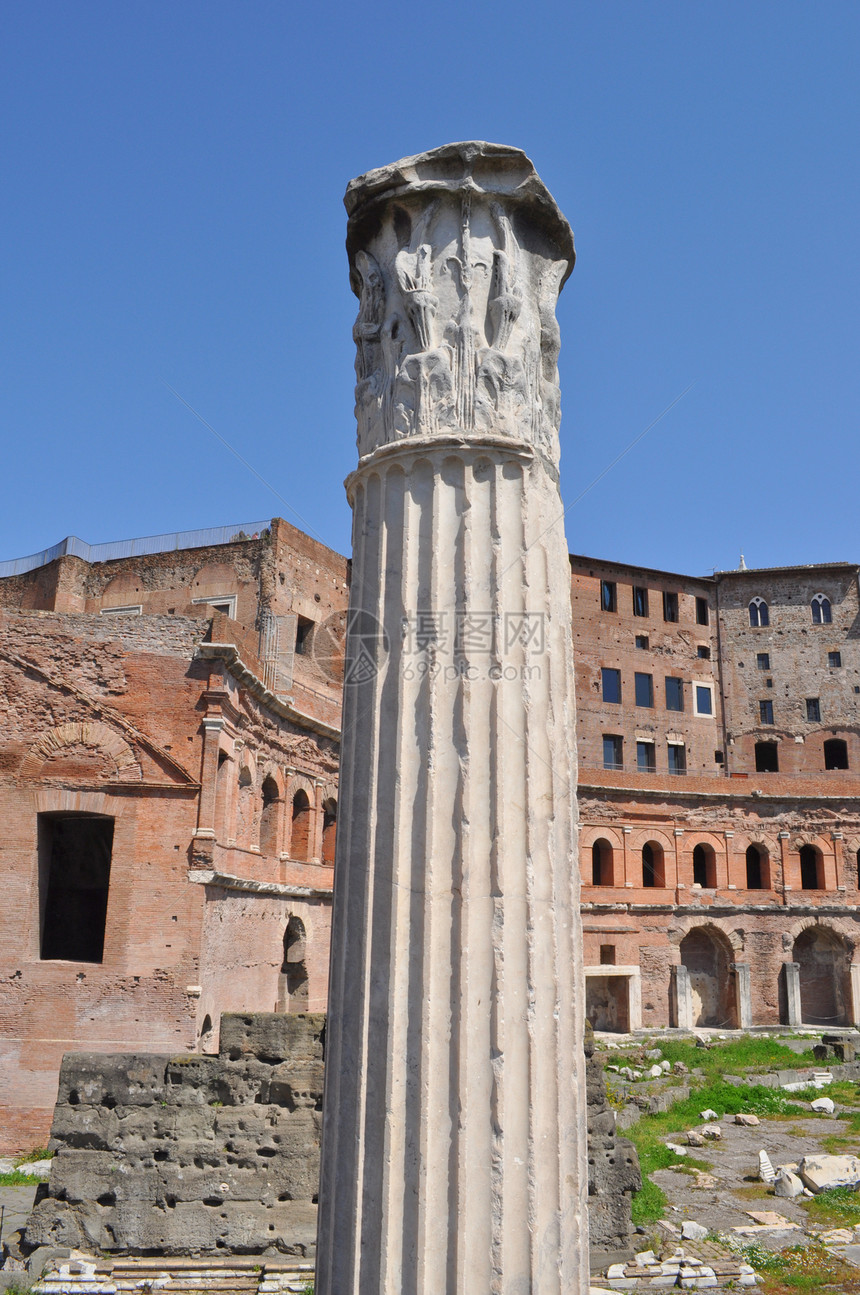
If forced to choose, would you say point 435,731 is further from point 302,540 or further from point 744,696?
point 744,696

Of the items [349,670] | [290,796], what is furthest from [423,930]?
[290,796]

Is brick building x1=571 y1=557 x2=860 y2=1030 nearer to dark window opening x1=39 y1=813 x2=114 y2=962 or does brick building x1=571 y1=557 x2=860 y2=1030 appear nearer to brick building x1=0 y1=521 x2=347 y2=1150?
brick building x1=0 y1=521 x2=347 y2=1150

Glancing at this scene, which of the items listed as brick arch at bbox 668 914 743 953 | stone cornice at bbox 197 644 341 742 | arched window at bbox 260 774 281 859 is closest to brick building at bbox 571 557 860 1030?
brick arch at bbox 668 914 743 953

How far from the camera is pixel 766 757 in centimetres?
3784

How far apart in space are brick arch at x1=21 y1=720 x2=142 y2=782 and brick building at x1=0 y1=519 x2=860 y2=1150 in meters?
0.03

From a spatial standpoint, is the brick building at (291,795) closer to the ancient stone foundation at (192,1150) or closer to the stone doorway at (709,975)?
the stone doorway at (709,975)

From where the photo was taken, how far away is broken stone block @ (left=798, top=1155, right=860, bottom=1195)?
10664mm

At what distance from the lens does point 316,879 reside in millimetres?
20188

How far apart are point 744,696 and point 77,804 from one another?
96.2 feet

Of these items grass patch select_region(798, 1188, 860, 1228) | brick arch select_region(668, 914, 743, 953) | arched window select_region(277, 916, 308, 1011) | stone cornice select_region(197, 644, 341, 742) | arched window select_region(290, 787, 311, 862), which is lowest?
grass patch select_region(798, 1188, 860, 1228)

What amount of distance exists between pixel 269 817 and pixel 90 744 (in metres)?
4.83

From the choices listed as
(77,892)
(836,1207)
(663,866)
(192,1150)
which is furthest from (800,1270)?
(663,866)

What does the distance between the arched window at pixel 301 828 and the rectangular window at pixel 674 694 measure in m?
20.1

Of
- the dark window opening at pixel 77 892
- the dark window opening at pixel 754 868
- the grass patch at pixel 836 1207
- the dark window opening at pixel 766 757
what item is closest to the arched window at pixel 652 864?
the dark window opening at pixel 754 868
